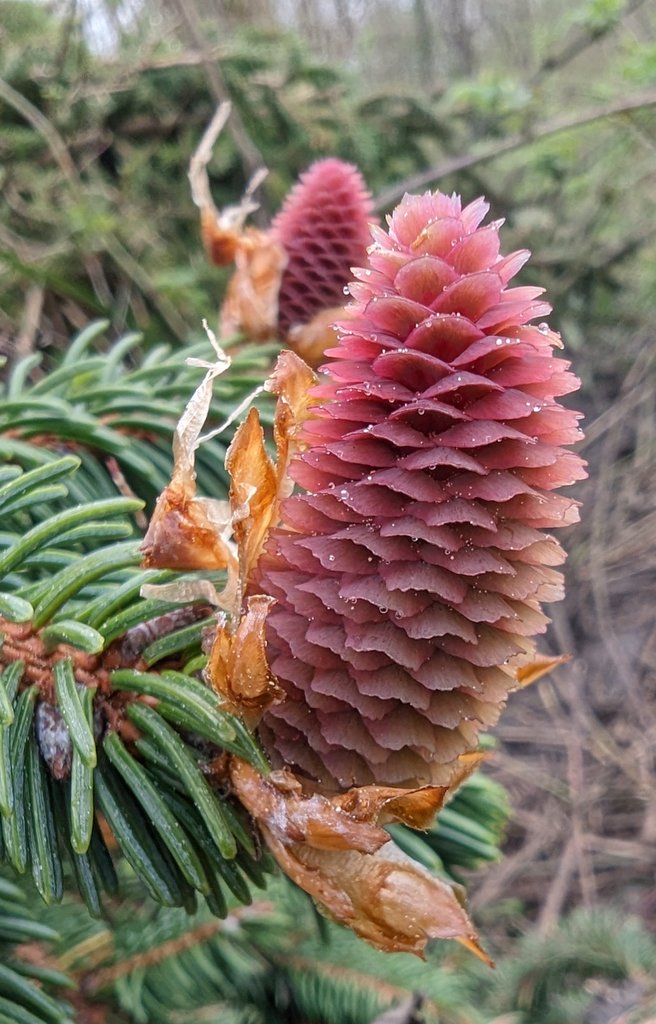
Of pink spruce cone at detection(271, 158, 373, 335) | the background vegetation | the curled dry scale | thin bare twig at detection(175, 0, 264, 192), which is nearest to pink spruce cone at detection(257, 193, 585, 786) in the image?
the curled dry scale

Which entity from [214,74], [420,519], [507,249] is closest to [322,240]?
[420,519]

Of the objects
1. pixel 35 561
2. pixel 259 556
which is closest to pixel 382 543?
pixel 259 556

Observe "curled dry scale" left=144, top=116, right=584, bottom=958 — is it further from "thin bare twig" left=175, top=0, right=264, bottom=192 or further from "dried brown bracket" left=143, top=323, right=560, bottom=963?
"thin bare twig" left=175, top=0, right=264, bottom=192

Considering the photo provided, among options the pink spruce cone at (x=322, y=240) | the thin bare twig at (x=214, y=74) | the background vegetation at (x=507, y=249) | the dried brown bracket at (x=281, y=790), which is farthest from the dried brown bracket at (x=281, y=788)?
the thin bare twig at (x=214, y=74)

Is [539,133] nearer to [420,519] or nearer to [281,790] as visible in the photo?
[420,519]

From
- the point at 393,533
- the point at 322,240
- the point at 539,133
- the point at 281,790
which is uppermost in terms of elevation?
the point at 539,133
